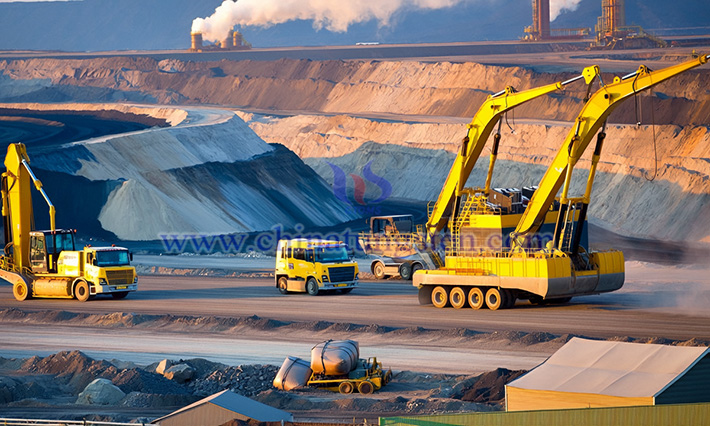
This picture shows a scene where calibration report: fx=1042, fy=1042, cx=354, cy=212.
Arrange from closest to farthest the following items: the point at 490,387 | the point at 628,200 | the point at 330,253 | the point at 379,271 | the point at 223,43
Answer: the point at 490,387
the point at 330,253
the point at 379,271
the point at 628,200
the point at 223,43

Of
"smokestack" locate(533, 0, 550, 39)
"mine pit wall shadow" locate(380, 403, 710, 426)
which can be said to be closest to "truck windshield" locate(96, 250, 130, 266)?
"mine pit wall shadow" locate(380, 403, 710, 426)

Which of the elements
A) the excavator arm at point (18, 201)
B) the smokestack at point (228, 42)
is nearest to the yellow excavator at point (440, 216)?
the excavator arm at point (18, 201)

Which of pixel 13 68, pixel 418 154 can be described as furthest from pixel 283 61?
pixel 418 154

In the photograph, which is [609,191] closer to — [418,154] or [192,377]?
[418,154]

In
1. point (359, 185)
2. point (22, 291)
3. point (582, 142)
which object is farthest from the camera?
point (359, 185)

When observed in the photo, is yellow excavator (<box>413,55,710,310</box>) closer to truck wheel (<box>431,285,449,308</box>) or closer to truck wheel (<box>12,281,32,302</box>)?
truck wheel (<box>431,285,449,308</box>)

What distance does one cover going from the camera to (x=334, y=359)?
2186 centimetres

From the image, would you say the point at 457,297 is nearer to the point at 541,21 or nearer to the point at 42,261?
the point at 42,261

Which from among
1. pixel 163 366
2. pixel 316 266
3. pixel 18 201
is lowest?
pixel 163 366

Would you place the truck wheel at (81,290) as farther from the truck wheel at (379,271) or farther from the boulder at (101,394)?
the boulder at (101,394)

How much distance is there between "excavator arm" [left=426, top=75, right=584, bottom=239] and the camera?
34.8 m

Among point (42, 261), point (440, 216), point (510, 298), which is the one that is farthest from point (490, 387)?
point (42, 261)

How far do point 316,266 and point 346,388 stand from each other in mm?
15716

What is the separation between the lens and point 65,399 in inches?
850
